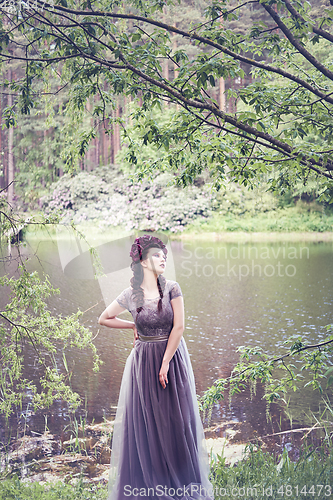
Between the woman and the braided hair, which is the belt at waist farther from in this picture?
the braided hair

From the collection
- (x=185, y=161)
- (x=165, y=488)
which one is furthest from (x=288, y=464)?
(x=185, y=161)

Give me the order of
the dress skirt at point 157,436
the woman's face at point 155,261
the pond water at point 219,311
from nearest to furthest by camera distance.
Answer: the dress skirt at point 157,436 < the woman's face at point 155,261 < the pond water at point 219,311

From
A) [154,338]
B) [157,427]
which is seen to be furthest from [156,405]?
[154,338]

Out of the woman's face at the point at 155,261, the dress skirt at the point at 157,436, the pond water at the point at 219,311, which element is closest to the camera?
the dress skirt at the point at 157,436

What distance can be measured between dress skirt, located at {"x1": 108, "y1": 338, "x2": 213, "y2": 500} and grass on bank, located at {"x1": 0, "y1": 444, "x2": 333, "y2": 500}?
0.27 meters

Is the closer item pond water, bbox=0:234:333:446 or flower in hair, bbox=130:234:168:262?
flower in hair, bbox=130:234:168:262

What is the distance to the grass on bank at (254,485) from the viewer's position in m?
2.47

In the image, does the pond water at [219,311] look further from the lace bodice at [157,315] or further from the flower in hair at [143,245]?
the flower in hair at [143,245]

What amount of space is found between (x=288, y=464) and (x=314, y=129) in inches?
97.5

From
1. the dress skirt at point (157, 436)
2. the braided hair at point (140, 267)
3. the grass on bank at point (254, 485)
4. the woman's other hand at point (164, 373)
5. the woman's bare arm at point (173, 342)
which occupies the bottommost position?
the grass on bank at point (254, 485)

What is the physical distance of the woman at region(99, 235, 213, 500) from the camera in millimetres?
2418

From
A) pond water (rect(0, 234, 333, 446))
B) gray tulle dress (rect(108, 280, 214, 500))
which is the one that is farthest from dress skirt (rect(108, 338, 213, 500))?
pond water (rect(0, 234, 333, 446))

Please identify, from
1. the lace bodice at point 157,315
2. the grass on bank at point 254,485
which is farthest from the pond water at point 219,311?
the lace bodice at point 157,315

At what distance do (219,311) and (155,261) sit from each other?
634 centimetres
